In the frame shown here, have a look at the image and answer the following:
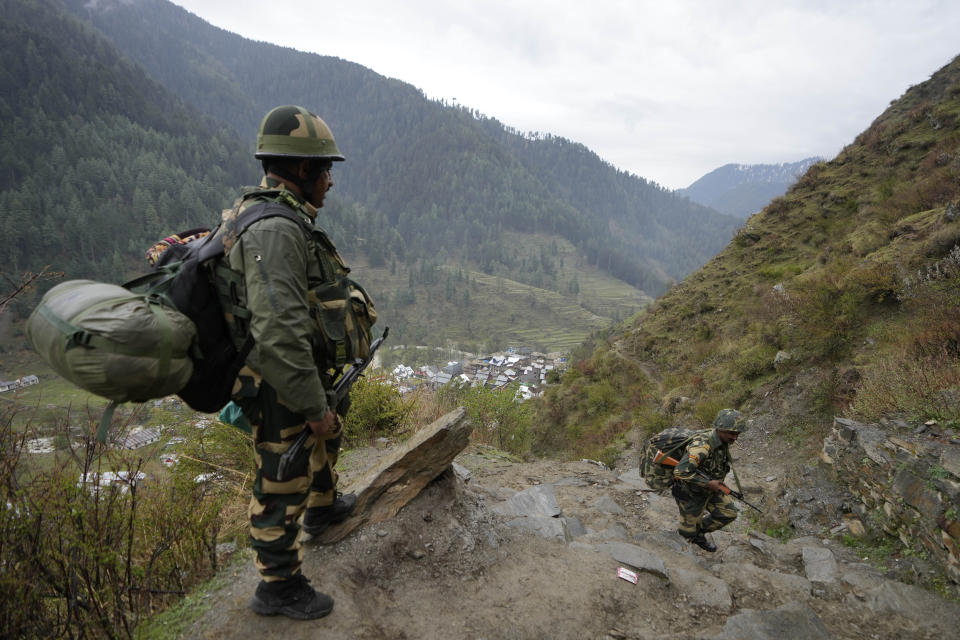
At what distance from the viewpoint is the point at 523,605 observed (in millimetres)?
2895

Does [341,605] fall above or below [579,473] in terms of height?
above

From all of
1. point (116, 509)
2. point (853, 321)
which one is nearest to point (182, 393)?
point (116, 509)

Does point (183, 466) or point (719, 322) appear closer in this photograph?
point (183, 466)

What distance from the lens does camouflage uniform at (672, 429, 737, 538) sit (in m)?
4.48

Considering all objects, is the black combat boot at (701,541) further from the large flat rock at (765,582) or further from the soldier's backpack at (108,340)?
the soldier's backpack at (108,340)

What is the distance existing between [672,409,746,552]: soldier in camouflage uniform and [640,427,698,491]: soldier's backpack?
85 millimetres

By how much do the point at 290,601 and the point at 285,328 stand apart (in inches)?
59.9

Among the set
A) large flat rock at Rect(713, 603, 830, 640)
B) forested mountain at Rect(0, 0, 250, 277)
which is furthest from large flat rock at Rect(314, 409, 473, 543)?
forested mountain at Rect(0, 0, 250, 277)

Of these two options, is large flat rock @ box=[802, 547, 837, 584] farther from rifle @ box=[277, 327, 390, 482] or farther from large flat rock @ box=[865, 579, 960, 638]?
rifle @ box=[277, 327, 390, 482]

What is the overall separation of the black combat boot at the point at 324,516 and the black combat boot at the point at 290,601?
605 mm

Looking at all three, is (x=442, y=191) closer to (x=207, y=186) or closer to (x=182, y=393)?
(x=207, y=186)

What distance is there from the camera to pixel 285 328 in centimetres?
200

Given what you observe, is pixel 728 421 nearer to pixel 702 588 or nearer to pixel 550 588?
pixel 702 588

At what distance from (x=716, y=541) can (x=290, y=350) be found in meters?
5.28
